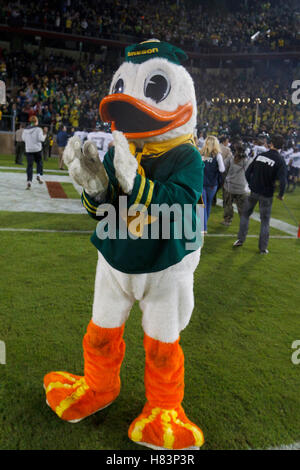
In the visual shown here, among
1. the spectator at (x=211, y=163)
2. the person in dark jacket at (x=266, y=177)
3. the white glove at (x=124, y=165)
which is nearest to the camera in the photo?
the white glove at (x=124, y=165)

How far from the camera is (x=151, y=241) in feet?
5.83

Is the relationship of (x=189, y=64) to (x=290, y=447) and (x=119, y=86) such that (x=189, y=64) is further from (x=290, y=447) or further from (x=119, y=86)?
(x=290, y=447)

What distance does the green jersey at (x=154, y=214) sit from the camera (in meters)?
1.47

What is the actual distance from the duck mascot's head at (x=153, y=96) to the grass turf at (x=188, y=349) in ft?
5.20

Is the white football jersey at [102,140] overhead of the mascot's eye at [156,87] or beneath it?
beneath

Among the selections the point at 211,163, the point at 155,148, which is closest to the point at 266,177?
the point at 211,163

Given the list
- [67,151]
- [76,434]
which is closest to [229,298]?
[76,434]

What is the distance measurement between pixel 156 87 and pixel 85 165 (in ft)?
2.27

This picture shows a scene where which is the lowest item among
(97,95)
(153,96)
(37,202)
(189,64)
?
(37,202)

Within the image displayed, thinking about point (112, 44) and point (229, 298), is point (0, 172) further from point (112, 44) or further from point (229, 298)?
point (112, 44)

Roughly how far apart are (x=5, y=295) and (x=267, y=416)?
244 centimetres

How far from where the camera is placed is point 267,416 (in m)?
2.28

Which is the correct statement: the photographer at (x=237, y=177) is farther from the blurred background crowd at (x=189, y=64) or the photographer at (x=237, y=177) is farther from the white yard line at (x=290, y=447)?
the blurred background crowd at (x=189, y=64)

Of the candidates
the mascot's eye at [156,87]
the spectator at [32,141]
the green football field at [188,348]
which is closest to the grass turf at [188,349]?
the green football field at [188,348]
